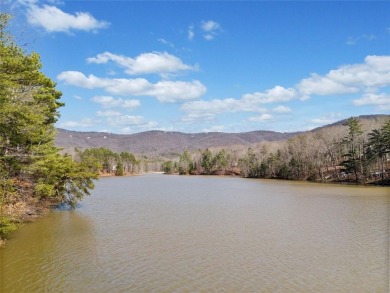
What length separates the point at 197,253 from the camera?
18.0 m

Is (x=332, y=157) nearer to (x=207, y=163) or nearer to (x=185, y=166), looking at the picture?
(x=207, y=163)

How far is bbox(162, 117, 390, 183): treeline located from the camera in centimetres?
7156

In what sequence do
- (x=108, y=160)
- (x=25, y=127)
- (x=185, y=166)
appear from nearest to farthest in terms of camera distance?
(x=25, y=127)
(x=108, y=160)
(x=185, y=166)

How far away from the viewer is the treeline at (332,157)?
235ft

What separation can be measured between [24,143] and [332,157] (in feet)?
289

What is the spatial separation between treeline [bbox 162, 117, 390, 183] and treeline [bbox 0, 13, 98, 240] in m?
58.9

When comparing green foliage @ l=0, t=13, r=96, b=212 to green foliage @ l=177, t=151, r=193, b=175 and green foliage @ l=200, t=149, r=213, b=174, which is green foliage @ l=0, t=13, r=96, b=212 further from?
green foliage @ l=177, t=151, r=193, b=175

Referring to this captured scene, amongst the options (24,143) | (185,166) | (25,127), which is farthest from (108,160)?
(25,127)

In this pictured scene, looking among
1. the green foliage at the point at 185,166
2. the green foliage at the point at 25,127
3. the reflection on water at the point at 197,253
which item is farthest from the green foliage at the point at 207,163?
the green foliage at the point at 25,127

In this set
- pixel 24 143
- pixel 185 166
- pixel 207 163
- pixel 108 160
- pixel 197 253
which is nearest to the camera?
pixel 197 253

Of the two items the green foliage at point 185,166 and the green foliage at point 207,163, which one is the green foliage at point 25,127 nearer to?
the green foliage at point 207,163

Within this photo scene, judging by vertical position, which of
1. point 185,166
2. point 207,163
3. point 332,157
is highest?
point 332,157

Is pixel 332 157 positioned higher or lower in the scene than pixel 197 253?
higher

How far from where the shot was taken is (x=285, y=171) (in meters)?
102
